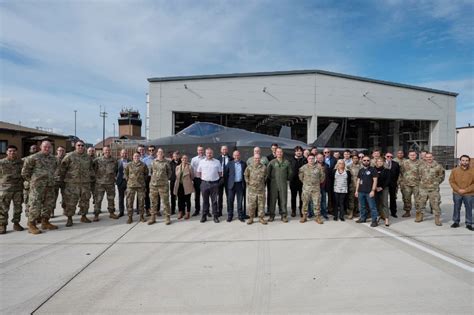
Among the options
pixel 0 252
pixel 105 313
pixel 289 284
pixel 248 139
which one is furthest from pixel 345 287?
pixel 248 139

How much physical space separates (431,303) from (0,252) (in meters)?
6.11

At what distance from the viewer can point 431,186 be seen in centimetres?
637

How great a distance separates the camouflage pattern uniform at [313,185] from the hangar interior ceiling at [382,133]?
23.6 meters

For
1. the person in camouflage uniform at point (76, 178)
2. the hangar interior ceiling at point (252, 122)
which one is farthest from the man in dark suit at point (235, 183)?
the hangar interior ceiling at point (252, 122)

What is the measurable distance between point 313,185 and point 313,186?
0.9 inches

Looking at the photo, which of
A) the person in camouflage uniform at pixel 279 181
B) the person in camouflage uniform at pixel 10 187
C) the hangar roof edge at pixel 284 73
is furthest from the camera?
the hangar roof edge at pixel 284 73

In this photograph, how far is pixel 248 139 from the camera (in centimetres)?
1147

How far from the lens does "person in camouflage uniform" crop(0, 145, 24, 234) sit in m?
5.39

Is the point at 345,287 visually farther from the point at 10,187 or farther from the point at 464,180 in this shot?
the point at 10,187

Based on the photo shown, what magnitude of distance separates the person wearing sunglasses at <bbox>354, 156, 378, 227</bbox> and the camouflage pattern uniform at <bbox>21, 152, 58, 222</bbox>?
22.7 ft

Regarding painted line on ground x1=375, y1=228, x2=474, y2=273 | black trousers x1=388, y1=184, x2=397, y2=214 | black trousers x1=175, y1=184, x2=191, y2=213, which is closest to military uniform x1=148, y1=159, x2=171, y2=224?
black trousers x1=175, y1=184, x2=191, y2=213

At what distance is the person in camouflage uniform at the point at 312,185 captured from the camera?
6.36 meters

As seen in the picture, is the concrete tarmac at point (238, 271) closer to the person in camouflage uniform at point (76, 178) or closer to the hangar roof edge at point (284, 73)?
the person in camouflage uniform at point (76, 178)

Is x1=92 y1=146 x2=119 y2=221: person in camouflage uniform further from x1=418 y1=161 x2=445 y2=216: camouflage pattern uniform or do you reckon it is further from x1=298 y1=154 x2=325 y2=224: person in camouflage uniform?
x1=418 y1=161 x2=445 y2=216: camouflage pattern uniform
